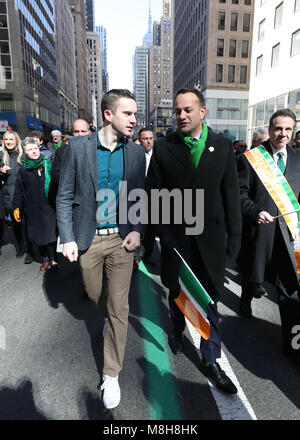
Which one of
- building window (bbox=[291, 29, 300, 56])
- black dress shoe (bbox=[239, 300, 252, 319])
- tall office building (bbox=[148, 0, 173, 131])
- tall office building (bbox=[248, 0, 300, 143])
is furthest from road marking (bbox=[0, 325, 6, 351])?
tall office building (bbox=[148, 0, 173, 131])

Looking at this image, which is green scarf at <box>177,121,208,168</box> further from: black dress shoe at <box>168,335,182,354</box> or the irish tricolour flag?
black dress shoe at <box>168,335,182,354</box>

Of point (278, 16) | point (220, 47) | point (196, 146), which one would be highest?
point (220, 47)

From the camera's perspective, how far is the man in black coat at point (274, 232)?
9.16 ft

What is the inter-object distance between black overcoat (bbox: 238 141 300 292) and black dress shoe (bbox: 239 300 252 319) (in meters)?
0.39

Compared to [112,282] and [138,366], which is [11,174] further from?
[138,366]

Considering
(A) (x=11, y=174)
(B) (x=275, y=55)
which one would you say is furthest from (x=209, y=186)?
(B) (x=275, y=55)

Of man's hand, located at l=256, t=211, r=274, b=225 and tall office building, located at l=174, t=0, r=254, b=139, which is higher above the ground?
tall office building, located at l=174, t=0, r=254, b=139

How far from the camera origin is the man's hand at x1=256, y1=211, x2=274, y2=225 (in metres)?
2.92

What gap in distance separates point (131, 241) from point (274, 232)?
159 centimetres

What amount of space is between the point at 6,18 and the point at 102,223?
39763 millimetres

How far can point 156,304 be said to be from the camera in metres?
3.75

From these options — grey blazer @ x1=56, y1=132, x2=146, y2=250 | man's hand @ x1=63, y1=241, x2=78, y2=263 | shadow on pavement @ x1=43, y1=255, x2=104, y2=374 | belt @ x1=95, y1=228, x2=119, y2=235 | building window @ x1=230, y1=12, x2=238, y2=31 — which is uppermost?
building window @ x1=230, y1=12, x2=238, y2=31

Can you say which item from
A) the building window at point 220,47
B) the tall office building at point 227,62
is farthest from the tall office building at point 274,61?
the building window at point 220,47

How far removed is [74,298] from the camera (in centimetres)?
390
